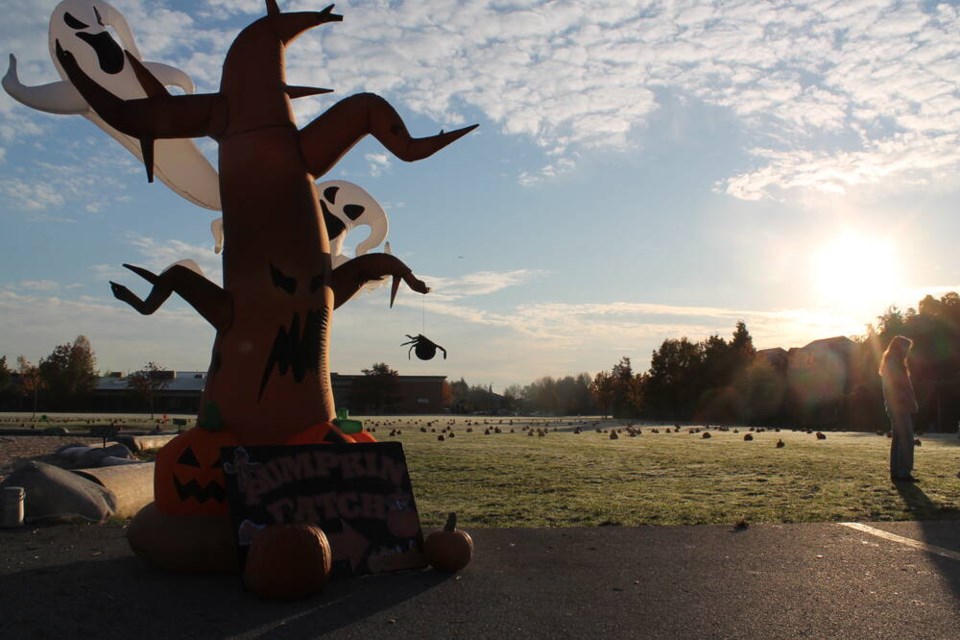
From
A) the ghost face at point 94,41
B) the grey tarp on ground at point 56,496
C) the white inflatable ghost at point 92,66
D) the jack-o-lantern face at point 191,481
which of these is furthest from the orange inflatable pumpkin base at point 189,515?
the ghost face at point 94,41

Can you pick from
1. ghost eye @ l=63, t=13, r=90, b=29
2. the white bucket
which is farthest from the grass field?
ghost eye @ l=63, t=13, r=90, b=29

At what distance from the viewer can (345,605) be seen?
18.2 ft

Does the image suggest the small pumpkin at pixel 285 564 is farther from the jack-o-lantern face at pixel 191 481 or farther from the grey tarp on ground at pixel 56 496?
the grey tarp on ground at pixel 56 496

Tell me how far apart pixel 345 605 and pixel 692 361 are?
2639 inches

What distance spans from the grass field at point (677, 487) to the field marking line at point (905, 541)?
0.56m

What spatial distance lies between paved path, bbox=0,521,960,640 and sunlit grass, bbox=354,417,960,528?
1800mm

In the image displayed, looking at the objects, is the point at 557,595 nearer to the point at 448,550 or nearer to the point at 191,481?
the point at 448,550

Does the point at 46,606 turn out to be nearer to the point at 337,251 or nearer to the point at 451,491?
the point at 337,251

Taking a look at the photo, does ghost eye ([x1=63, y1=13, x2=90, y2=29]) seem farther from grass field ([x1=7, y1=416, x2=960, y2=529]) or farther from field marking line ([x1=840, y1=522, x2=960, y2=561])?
field marking line ([x1=840, y1=522, x2=960, y2=561])

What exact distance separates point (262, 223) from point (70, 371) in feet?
242

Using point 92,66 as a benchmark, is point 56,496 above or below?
below

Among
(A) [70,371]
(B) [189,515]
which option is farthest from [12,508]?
(A) [70,371]

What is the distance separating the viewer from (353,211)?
10961mm

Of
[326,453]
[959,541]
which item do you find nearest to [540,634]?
[326,453]
